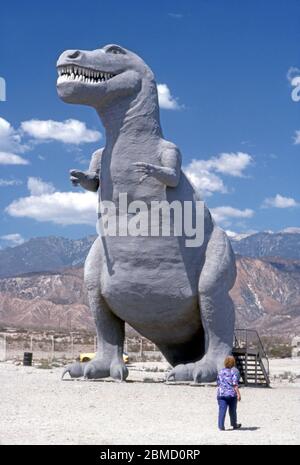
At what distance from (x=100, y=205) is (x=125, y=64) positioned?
242 cm

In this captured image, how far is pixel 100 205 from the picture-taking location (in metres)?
12.1

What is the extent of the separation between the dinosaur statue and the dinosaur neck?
0.06 ft

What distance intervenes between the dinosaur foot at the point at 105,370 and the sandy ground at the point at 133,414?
227 millimetres

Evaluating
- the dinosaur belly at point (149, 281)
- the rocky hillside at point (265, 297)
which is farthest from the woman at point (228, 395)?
the rocky hillside at point (265, 297)

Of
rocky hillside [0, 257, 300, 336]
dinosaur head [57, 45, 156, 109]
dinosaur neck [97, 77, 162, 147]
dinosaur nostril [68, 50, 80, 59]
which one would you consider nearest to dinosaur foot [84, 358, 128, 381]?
dinosaur neck [97, 77, 162, 147]

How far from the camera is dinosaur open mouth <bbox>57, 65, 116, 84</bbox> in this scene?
1151cm

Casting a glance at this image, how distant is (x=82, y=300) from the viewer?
105m

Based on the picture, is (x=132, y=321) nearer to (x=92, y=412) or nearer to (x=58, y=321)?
(x=92, y=412)

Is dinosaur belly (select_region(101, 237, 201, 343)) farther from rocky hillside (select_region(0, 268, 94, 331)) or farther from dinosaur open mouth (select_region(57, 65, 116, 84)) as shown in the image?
rocky hillside (select_region(0, 268, 94, 331))

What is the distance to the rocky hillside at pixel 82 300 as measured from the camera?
90.3m

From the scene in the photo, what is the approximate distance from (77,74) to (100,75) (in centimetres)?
42

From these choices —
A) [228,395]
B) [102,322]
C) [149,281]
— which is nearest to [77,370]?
[102,322]

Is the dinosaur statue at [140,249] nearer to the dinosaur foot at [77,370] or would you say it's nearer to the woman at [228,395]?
the dinosaur foot at [77,370]
